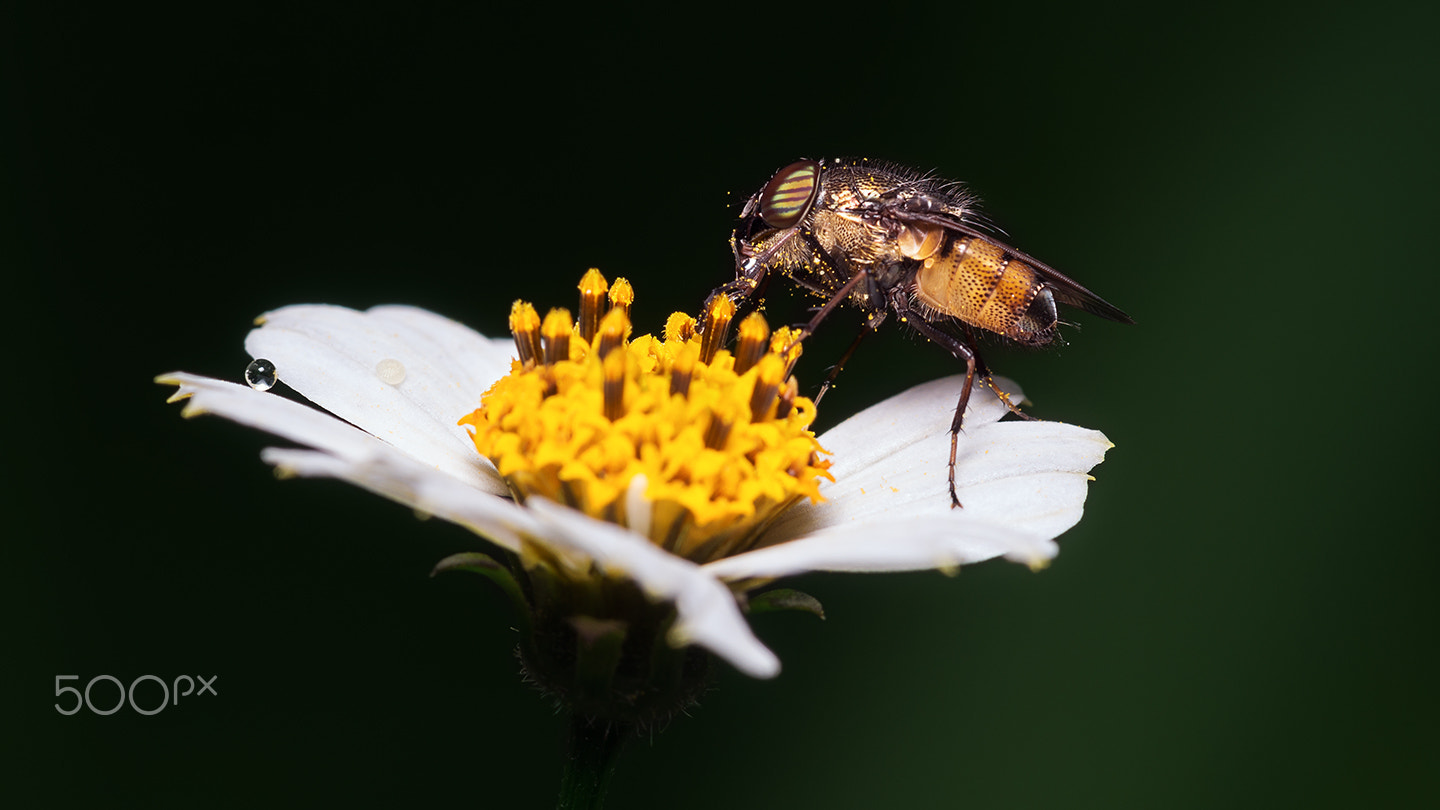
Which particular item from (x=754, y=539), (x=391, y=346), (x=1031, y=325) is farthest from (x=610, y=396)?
(x=1031, y=325)

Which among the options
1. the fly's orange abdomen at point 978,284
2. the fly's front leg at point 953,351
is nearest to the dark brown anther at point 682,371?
the fly's front leg at point 953,351

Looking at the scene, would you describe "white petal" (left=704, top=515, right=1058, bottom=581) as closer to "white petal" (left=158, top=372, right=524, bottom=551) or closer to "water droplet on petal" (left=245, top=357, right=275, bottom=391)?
"white petal" (left=158, top=372, right=524, bottom=551)

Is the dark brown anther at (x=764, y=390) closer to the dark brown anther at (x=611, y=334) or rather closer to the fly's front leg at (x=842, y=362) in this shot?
the dark brown anther at (x=611, y=334)

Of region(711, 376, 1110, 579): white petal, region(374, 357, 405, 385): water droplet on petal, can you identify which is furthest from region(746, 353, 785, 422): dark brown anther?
region(374, 357, 405, 385): water droplet on petal

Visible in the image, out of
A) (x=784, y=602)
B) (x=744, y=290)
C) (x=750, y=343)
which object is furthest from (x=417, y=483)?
(x=744, y=290)

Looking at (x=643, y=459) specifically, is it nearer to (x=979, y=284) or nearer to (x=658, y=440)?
(x=658, y=440)

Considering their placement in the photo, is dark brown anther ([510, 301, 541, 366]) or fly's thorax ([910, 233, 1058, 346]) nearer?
dark brown anther ([510, 301, 541, 366])
